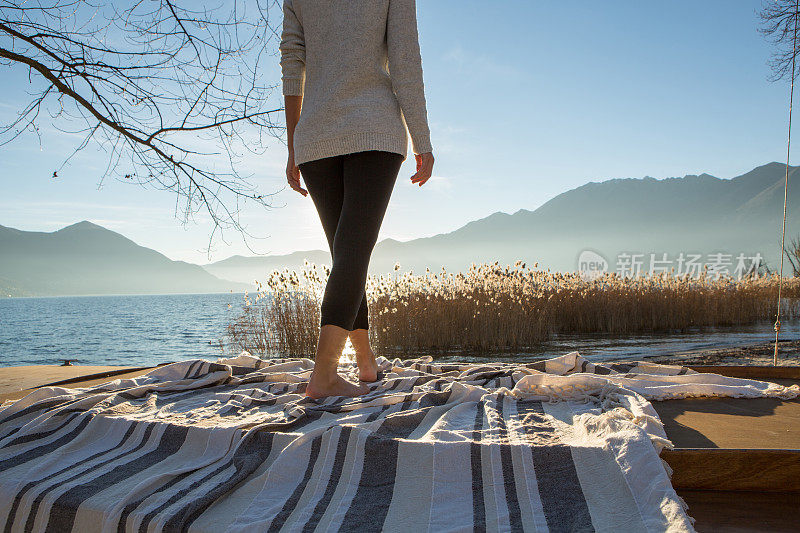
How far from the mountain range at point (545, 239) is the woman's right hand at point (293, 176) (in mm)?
105491

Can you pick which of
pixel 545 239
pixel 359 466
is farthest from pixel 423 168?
pixel 545 239

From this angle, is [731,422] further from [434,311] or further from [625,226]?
[625,226]

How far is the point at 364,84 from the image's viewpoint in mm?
1457

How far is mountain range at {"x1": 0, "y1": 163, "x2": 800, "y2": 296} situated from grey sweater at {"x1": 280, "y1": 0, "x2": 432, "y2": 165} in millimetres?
105796

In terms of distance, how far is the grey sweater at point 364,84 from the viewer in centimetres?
140

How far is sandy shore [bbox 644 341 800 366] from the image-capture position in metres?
4.54

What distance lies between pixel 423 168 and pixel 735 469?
1.08m

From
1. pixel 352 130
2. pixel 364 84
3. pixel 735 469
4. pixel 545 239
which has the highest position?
pixel 545 239

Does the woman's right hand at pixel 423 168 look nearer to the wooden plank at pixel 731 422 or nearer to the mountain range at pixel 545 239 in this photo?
the wooden plank at pixel 731 422

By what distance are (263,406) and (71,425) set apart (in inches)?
17.7

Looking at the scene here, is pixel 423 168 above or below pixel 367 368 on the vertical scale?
above

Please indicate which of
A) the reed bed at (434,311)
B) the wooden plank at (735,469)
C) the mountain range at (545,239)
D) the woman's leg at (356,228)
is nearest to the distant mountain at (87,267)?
the mountain range at (545,239)

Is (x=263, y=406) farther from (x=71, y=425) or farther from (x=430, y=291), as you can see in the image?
(x=430, y=291)

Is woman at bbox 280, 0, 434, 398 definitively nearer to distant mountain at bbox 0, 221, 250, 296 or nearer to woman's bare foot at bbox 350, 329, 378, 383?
woman's bare foot at bbox 350, 329, 378, 383
